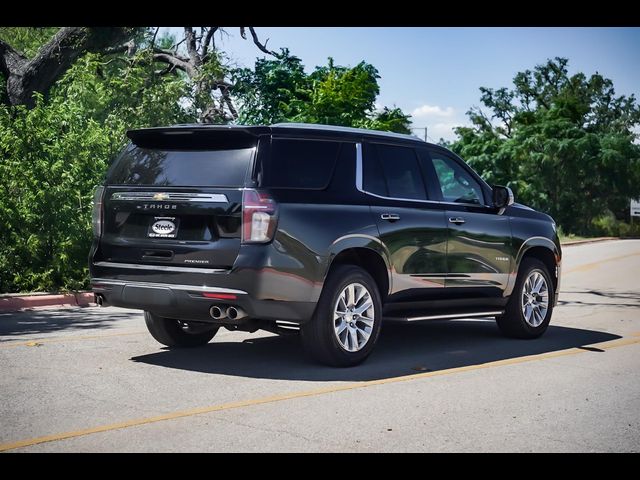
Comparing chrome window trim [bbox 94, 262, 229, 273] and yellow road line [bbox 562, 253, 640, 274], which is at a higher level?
chrome window trim [bbox 94, 262, 229, 273]

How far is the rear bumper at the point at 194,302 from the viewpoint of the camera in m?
7.82

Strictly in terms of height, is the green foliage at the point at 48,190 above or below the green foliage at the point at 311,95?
below

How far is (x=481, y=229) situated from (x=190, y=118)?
1112 cm

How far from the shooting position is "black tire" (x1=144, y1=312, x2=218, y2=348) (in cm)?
942

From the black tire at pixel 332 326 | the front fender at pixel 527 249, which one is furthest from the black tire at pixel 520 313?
the black tire at pixel 332 326

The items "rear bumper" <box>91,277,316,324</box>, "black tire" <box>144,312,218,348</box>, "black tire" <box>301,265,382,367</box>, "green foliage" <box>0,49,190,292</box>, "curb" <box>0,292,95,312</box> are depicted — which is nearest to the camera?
"rear bumper" <box>91,277,316,324</box>

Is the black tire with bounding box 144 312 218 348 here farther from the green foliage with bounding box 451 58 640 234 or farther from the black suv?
the green foliage with bounding box 451 58 640 234

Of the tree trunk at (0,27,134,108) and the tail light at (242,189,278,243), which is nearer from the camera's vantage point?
the tail light at (242,189,278,243)

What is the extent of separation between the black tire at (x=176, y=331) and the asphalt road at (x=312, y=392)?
0.42 feet

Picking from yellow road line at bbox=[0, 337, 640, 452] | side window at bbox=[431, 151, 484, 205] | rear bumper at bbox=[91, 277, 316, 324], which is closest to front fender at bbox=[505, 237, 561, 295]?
side window at bbox=[431, 151, 484, 205]

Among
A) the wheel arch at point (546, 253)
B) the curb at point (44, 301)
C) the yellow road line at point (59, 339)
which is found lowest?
the yellow road line at point (59, 339)

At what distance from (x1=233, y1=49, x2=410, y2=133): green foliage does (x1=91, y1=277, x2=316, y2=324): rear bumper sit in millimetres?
14884

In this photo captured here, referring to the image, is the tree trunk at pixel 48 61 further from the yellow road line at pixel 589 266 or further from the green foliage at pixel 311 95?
the yellow road line at pixel 589 266

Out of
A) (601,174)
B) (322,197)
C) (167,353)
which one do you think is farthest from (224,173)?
(601,174)
